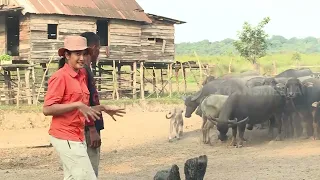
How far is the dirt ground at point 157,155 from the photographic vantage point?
10359 millimetres

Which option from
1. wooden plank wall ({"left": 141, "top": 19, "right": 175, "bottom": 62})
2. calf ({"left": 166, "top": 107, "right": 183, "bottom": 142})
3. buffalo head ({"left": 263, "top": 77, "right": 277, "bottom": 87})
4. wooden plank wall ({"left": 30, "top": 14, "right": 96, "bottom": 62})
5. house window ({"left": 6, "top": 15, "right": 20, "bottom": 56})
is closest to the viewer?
buffalo head ({"left": 263, "top": 77, "right": 277, "bottom": 87})

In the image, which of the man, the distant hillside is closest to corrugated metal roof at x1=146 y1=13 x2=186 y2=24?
the man

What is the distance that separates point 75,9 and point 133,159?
16377 millimetres

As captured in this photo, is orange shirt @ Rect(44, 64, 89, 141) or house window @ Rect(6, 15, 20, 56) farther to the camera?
house window @ Rect(6, 15, 20, 56)

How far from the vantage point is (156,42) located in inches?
1299

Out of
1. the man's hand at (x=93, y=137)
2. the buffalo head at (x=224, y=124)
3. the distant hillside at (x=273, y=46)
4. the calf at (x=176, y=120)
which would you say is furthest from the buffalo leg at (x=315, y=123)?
the distant hillside at (x=273, y=46)

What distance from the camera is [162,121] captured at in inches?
832

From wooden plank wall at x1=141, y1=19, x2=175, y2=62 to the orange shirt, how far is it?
1043 inches

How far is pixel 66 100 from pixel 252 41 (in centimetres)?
3608

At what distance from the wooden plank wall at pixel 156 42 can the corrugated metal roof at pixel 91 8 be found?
0.94 m

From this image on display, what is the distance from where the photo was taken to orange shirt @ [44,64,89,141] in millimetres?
5461

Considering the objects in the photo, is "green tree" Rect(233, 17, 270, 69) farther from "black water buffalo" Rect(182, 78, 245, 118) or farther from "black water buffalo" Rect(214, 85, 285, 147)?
"black water buffalo" Rect(214, 85, 285, 147)

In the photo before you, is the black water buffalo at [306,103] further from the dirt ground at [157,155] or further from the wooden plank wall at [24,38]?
the wooden plank wall at [24,38]

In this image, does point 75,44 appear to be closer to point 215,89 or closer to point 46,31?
point 215,89
